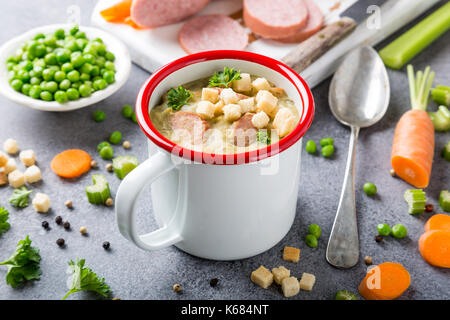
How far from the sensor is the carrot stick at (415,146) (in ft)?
9.58

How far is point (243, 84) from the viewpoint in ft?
8.16

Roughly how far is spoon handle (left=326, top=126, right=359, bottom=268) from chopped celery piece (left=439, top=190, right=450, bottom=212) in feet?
1.57

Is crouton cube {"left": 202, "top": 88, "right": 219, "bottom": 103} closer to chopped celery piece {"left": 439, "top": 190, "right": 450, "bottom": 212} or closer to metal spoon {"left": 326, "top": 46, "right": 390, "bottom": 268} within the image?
metal spoon {"left": 326, "top": 46, "right": 390, "bottom": 268}

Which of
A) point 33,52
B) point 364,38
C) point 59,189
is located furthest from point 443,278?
point 33,52

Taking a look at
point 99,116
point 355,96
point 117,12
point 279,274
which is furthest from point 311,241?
point 117,12

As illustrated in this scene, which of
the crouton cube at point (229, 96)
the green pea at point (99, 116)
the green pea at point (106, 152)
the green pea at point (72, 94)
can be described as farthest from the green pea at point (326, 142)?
the green pea at point (72, 94)

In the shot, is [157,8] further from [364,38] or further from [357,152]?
[357,152]

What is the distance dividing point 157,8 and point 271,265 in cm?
195

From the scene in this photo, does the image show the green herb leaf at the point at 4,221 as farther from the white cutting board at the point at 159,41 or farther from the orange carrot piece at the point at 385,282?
the orange carrot piece at the point at 385,282

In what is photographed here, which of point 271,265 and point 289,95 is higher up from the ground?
point 289,95

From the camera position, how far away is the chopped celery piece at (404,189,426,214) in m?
2.80

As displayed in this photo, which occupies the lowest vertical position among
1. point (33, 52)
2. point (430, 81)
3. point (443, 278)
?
point (443, 278)

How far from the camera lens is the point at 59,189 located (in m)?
2.94

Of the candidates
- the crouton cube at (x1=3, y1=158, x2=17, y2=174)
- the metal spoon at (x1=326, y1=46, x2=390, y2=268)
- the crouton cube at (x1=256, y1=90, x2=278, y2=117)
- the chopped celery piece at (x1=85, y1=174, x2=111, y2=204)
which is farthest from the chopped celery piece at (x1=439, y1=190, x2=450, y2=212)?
the crouton cube at (x1=3, y1=158, x2=17, y2=174)
